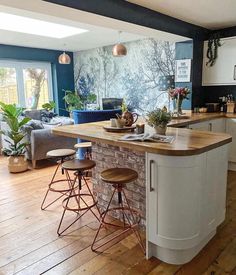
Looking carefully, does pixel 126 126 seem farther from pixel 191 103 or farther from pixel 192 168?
pixel 191 103

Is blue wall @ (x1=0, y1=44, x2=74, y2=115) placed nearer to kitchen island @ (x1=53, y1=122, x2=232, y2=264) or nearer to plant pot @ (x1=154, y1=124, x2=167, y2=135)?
kitchen island @ (x1=53, y1=122, x2=232, y2=264)

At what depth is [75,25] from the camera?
420cm

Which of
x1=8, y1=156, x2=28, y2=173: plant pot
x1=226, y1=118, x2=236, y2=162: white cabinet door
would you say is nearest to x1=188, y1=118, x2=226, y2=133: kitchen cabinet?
x1=226, y1=118, x2=236, y2=162: white cabinet door

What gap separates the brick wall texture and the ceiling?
6.16 ft

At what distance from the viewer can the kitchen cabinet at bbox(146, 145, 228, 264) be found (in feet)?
6.18

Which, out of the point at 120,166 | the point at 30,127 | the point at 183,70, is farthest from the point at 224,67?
the point at 30,127

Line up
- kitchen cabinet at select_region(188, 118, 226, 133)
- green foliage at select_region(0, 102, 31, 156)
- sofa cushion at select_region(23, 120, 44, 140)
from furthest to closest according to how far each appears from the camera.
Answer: sofa cushion at select_region(23, 120, 44, 140) < green foliage at select_region(0, 102, 31, 156) < kitchen cabinet at select_region(188, 118, 226, 133)

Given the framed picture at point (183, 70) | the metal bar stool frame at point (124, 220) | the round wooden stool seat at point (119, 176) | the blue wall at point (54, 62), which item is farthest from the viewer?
the blue wall at point (54, 62)

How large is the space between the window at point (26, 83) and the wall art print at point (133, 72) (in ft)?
3.52

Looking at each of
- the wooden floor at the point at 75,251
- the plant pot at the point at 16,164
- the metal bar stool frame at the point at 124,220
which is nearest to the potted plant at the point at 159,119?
the metal bar stool frame at the point at 124,220

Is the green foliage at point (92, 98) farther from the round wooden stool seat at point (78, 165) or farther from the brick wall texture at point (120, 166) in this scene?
the round wooden stool seat at point (78, 165)

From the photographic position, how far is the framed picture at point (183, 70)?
4.54m

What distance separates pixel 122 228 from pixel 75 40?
4785 millimetres

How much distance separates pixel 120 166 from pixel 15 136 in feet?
8.19
